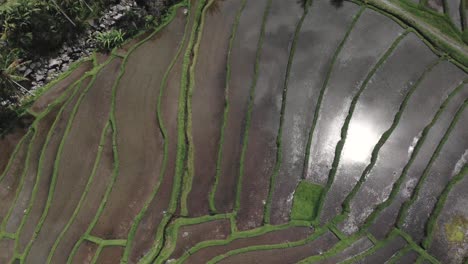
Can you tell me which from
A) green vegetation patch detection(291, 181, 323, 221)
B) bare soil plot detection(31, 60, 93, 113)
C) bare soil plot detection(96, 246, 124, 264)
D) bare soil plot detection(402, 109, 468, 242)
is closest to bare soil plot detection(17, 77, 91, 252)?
bare soil plot detection(31, 60, 93, 113)

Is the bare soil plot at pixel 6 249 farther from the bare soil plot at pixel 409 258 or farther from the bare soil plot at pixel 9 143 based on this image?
the bare soil plot at pixel 409 258

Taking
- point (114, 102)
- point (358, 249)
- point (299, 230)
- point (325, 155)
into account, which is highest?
point (114, 102)

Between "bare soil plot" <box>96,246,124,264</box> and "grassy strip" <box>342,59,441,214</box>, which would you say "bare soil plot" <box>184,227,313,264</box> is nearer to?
"grassy strip" <box>342,59,441,214</box>

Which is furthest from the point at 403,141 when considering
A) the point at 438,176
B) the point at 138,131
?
the point at 138,131

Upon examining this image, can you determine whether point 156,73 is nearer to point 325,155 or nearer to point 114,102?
point 114,102

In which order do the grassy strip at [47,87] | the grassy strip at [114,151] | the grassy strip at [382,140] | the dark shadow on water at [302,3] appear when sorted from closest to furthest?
1. the grassy strip at [114,151]
2. the grassy strip at [382,140]
3. the grassy strip at [47,87]
4. the dark shadow on water at [302,3]

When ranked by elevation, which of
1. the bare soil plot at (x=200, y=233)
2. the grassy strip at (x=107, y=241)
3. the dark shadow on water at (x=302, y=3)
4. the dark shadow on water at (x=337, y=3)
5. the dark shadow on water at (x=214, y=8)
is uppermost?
the dark shadow on water at (x=214, y=8)

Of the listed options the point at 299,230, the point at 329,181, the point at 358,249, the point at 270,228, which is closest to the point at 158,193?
the point at 270,228

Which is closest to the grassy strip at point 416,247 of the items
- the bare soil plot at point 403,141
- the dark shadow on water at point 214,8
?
the bare soil plot at point 403,141
